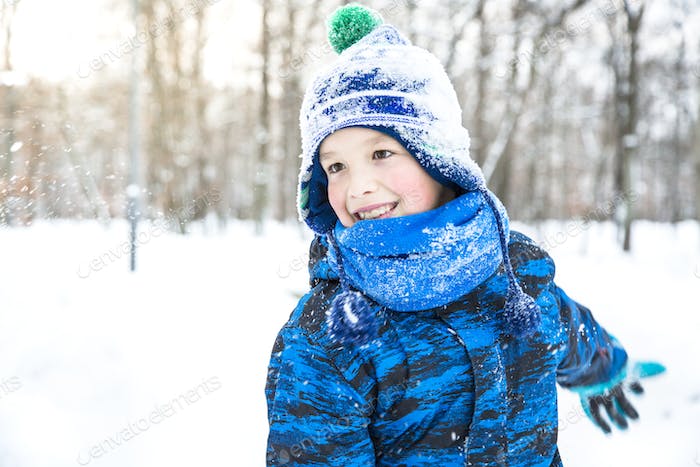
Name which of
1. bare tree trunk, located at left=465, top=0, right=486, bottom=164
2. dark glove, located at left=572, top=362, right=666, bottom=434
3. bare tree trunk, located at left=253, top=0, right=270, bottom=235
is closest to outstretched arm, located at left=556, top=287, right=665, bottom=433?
dark glove, located at left=572, top=362, right=666, bottom=434

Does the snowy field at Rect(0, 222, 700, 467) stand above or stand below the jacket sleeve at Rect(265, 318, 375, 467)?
below

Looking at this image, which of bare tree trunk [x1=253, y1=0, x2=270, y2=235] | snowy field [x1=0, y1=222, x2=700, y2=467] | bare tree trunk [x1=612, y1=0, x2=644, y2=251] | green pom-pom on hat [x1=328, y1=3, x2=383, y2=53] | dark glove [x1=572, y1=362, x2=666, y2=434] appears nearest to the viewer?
green pom-pom on hat [x1=328, y1=3, x2=383, y2=53]

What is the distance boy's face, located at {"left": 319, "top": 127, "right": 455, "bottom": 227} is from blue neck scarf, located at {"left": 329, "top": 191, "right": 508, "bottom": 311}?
8 centimetres

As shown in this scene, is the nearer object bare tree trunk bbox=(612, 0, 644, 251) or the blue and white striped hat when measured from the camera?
the blue and white striped hat

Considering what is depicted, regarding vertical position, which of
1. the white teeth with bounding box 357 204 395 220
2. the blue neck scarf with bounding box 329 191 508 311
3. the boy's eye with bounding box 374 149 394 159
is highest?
the boy's eye with bounding box 374 149 394 159

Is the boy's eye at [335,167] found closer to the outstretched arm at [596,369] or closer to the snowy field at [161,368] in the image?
the outstretched arm at [596,369]

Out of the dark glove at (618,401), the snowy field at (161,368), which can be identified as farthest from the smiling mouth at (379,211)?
the snowy field at (161,368)

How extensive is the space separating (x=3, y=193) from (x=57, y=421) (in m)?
1.46

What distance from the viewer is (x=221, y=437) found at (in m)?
2.68

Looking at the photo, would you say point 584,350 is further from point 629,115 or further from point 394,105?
point 629,115

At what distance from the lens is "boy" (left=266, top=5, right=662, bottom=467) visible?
3.85ft

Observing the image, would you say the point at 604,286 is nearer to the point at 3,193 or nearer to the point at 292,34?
the point at 3,193

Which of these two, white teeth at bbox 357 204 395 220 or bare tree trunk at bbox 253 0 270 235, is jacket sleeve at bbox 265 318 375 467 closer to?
→ white teeth at bbox 357 204 395 220

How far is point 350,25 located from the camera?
1.56 metres
